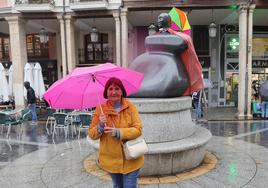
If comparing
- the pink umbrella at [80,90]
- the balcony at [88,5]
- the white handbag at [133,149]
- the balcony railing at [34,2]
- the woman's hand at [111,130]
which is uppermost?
the balcony railing at [34,2]

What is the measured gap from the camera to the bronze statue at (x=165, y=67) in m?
5.68

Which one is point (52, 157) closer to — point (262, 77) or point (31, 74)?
point (31, 74)

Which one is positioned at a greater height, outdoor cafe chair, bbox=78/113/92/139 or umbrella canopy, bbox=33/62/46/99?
umbrella canopy, bbox=33/62/46/99

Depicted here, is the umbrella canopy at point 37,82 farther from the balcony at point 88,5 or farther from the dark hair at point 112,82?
the dark hair at point 112,82

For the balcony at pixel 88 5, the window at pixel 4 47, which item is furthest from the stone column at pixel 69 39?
the window at pixel 4 47

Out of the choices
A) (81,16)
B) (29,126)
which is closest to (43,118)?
(29,126)

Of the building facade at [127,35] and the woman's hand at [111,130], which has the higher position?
the building facade at [127,35]

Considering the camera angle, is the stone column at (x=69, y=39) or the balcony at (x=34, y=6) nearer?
the balcony at (x=34, y=6)

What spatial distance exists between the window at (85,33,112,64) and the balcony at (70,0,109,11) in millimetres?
5486

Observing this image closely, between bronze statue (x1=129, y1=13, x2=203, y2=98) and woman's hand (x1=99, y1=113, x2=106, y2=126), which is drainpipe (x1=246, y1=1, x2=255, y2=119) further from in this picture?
woman's hand (x1=99, y1=113, x2=106, y2=126)

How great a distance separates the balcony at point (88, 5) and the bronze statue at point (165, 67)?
806 centimetres

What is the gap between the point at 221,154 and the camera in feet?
20.9

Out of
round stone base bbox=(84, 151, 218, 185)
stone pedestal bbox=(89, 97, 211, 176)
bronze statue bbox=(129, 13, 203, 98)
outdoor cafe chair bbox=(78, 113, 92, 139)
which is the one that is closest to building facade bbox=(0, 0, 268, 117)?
outdoor cafe chair bbox=(78, 113, 92, 139)

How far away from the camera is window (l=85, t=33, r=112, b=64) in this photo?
19.4 m
